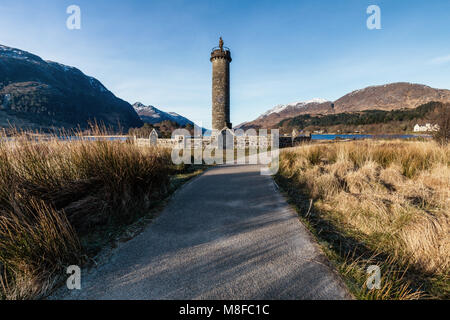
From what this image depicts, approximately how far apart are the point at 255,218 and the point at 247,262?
1232mm

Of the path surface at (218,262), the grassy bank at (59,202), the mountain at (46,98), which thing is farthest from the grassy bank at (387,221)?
the mountain at (46,98)

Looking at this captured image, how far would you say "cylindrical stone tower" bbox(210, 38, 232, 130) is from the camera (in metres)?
22.2

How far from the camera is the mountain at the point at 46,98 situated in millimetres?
76750

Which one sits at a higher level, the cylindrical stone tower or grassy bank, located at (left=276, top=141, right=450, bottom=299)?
the cylindrical stone tower

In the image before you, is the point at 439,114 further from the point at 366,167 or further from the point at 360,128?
the point at 360,128

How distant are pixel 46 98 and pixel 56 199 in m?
139

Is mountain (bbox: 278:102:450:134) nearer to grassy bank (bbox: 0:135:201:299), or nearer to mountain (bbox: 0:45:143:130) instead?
grassy bank (bbox: 0:135:201:299)

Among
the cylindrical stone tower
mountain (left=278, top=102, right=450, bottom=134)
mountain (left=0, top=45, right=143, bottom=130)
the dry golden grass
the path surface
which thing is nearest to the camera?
the path surface

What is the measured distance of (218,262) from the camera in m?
2.05

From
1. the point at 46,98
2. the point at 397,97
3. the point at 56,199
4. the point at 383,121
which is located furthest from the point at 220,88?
the point at 397,97

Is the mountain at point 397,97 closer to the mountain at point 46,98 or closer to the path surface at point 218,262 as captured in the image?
the path surface at point 218,262


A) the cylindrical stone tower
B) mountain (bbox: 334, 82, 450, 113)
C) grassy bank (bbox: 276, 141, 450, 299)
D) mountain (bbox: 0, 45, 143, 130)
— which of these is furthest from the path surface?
mountain (bbox: 334, 82, 450, 113)
